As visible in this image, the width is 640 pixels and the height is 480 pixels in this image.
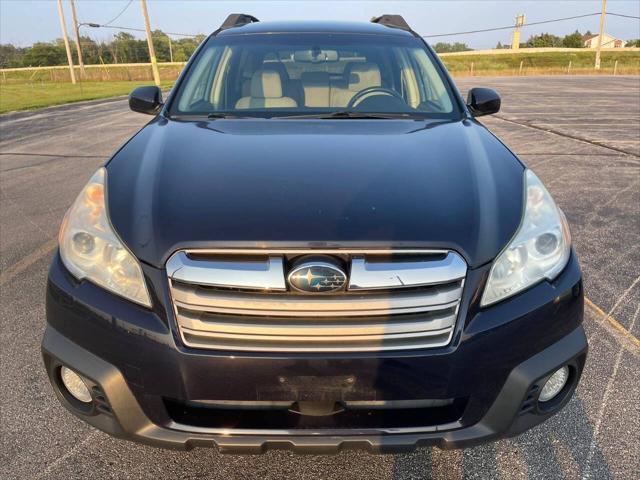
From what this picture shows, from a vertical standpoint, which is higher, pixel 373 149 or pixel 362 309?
pixel 373 149

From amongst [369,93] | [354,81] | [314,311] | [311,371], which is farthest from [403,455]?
[354,81]

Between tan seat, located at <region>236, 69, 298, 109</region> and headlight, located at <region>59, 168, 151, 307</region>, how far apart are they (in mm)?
1290

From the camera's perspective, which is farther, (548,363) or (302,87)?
(302,87)

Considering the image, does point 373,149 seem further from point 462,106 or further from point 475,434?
point 475,434

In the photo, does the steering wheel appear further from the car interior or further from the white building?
the white building

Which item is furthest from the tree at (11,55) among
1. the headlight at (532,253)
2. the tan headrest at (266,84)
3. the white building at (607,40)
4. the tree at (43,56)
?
the white building at (607,40)

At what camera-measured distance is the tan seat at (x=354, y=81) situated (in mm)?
3172

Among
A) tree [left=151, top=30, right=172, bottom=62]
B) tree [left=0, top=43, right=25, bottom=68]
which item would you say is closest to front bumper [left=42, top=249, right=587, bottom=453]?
tree [left=0, top=43, right=25, bottom=68]

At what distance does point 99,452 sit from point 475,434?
1.48 m

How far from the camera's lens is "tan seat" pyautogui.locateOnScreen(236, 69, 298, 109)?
3.04 m

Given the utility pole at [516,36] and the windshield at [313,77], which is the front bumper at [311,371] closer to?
the windshield at [313,77]

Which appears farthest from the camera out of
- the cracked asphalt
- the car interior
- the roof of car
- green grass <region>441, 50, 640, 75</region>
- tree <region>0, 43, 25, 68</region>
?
tree <region>0, 43, 25, 68</region>

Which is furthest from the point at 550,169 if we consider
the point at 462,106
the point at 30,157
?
the point at 30,157

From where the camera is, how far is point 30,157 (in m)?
8.27
